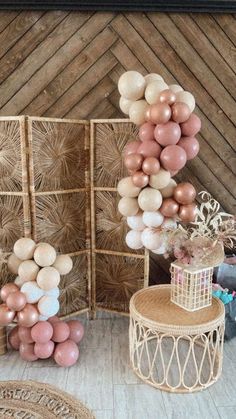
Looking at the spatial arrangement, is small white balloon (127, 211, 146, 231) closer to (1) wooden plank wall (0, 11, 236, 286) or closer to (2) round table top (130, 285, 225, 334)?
(2) round table top (130, 285, 225, 334)

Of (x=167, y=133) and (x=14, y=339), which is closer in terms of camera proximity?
(x=167, y=133)

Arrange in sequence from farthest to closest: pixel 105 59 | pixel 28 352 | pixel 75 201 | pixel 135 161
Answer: pixel 105 59, pixel 75 201, pixel 28 352, pixel 135 161

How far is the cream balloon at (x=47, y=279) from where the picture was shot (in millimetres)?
2057

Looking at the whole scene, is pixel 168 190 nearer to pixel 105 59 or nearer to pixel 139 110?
pixel 139 110

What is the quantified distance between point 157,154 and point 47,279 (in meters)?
0.94

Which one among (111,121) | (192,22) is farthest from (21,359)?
(192,22)

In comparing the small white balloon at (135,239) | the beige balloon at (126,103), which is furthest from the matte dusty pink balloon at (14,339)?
the beige balloon at (126,103)

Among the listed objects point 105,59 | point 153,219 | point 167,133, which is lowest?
point 153,219

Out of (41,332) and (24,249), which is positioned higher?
(24,249)

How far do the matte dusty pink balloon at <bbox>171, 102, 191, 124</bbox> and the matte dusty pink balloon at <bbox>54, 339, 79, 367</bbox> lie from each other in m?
1.41

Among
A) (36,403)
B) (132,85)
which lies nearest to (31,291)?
(36,403)

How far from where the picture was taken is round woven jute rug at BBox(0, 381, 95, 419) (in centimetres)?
172

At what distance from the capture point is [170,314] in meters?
1.94

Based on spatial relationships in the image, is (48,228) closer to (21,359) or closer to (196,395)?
(21,359)
